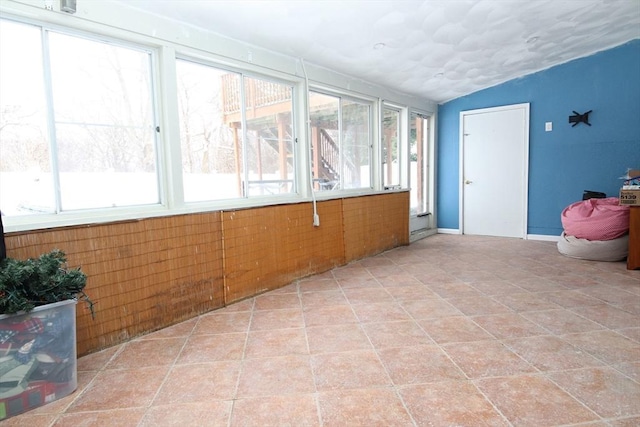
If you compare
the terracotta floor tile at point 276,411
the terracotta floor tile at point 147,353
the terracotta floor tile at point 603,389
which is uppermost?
the terracotta floor tile at point 147,353

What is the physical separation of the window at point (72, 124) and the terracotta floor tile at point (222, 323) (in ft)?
3.20

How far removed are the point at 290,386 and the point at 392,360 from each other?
609 millimetres

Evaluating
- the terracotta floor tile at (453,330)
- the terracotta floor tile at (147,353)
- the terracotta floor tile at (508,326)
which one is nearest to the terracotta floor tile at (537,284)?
the terracotta floor tile at (508,326)

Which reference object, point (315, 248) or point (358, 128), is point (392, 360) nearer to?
point (315, 248)

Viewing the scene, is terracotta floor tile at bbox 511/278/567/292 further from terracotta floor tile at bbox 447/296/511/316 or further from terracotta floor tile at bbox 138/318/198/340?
terracotta floor tile at bbox 138/318/198/340

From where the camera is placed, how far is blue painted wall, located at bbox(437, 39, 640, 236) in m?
4.64

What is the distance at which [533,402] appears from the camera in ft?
5.37

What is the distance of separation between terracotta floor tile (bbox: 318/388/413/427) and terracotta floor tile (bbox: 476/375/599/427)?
458 millimetres

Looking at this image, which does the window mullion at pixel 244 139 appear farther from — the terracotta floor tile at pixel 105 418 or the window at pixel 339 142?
the terracotta floor tile at pixel 105 418

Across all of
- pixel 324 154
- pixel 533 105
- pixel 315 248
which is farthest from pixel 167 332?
pixel 533 105

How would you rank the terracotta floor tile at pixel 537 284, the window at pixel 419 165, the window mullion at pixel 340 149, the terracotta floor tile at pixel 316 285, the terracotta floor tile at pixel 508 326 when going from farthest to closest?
the window at pixel 419 165
the window mullion at pixel 340 149
the terracotta floor tile at pixel 316 285
the terracotta floor tile at pixel 537 284
the terracotta floor tile at pixel 508 326

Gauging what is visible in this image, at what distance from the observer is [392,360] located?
2039mm

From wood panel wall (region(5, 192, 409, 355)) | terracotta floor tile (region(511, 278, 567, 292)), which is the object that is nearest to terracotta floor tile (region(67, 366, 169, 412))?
wood panel wall (region(5, 192, 409, 355))

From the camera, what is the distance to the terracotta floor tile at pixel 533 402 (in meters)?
1.52
